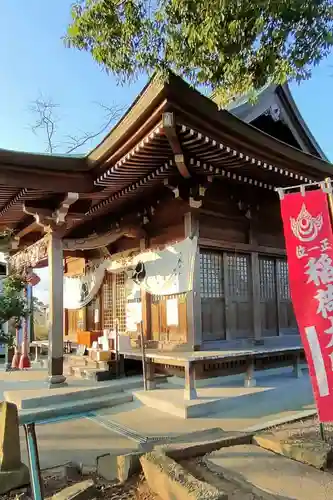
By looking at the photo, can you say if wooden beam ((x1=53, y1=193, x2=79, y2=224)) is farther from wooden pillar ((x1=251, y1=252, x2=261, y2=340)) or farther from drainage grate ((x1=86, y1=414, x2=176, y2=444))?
wooden pillar ((x1=251, y1=252, x2=261, y2=340))

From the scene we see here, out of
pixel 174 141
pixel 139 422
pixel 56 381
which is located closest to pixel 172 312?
pixel 56 381

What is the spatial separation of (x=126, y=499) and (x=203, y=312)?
189 inches

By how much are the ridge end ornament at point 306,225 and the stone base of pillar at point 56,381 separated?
5.37 meters

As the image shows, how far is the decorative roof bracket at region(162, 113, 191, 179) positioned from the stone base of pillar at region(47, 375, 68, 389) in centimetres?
423

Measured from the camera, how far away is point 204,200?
800 cm

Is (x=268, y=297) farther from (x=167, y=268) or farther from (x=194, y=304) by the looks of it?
(x=167, y=268)

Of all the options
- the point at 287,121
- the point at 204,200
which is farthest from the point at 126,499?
the point at 287,121

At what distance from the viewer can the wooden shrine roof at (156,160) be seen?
552 cm

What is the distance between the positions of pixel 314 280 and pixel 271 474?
1625mm

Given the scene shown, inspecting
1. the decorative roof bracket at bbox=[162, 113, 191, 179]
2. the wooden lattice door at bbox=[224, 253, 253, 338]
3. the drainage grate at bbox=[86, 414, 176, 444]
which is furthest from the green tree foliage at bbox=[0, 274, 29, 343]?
the wooden lattice door at bbox=[224, 253, 253, 338]

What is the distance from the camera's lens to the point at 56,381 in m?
7.33

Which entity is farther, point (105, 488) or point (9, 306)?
point (9, 306)

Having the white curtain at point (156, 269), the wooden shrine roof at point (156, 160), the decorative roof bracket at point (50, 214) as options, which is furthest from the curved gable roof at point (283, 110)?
the decorative roof bracket at point (50, 214)

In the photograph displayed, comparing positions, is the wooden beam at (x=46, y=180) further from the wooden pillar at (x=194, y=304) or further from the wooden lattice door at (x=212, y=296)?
the wooden lattice door at (x=212, y=296)
